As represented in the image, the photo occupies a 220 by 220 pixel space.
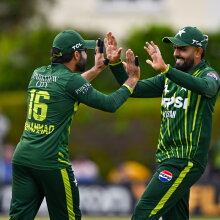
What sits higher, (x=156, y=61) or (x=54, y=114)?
(x=156, y=61)

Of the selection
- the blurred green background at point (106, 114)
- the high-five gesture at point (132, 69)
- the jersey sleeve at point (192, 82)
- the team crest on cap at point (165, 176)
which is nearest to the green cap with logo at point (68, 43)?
the high-five gesture at point (132, 69)

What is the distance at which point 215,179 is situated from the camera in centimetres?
1758

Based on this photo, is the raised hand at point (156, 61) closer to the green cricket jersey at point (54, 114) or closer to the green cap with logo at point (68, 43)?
the green cricket jersey at point (54, 114)

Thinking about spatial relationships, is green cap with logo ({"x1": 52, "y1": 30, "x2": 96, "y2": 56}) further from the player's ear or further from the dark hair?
the player's ear

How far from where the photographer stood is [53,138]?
8547 mm

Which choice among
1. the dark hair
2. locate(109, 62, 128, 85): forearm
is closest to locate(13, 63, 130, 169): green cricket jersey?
the dark hair

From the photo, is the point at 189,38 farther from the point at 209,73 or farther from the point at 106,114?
the point at 106,114

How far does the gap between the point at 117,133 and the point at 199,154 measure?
12777mm

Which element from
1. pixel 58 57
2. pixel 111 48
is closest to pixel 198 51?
pixel 111 48

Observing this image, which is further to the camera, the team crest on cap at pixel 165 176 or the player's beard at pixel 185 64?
the player's beard at pixel 185 64

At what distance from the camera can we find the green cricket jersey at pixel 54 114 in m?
8.55

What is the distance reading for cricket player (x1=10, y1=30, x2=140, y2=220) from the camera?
855cm

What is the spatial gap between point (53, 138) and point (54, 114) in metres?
0.22

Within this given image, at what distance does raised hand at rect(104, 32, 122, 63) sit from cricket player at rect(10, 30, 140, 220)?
44 cm
